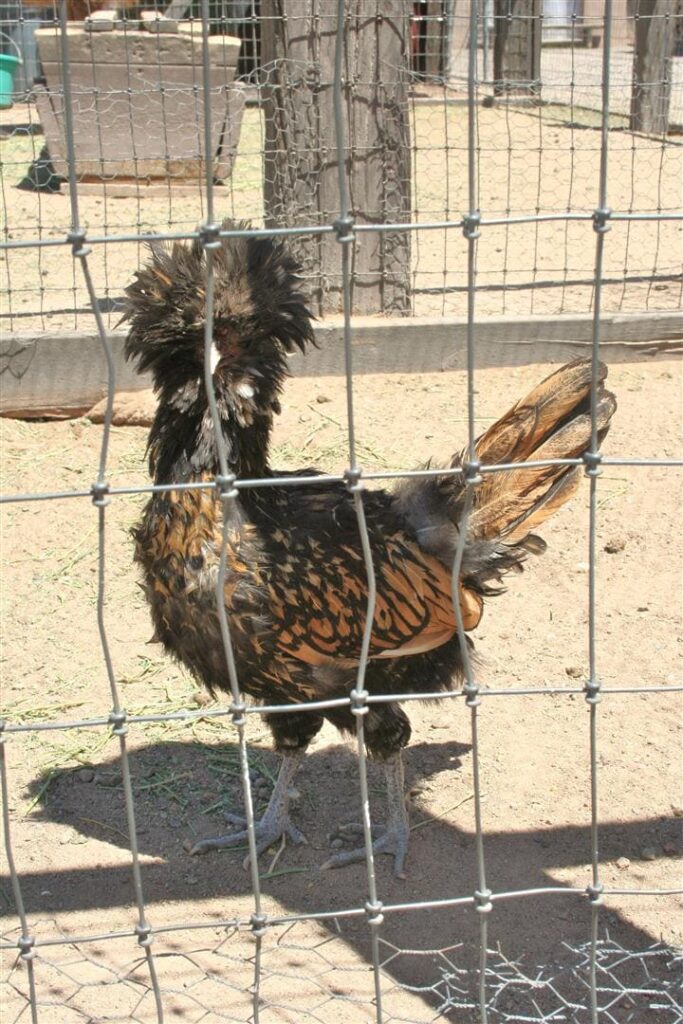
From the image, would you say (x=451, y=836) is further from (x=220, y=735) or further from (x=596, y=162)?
(x=596, y=162)

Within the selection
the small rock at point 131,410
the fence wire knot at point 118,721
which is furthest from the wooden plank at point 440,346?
the fence wire knot at point 118,721

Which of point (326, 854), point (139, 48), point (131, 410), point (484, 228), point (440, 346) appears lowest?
point (326, 854)

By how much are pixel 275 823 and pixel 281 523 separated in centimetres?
103

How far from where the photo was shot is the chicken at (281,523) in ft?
10.4

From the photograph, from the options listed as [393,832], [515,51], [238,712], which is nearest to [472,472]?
[238,712]

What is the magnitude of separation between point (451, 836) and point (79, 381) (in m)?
3.53

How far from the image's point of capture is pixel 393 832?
3.57 meters

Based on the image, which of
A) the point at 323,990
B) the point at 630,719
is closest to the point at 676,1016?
the point at 323,990

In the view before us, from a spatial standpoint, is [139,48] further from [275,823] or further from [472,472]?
[472,472]

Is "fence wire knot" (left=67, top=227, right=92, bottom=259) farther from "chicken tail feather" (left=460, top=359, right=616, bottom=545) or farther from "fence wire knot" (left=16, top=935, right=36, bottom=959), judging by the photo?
"chicken tail feather" (left=460, top=359, right=616, bottom=545)

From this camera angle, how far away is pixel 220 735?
4078 millimetres

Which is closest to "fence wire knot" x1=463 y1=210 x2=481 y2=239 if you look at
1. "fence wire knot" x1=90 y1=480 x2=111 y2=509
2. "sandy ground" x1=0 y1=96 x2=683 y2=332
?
"fence wire knot" x1=90 y1=480 x2=111 y2=509

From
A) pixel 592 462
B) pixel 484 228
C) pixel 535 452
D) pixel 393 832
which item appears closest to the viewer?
pixel 592 462

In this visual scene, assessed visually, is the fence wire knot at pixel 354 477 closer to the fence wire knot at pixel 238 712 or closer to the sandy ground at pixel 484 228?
the fence wire knot at pixel 238 712
